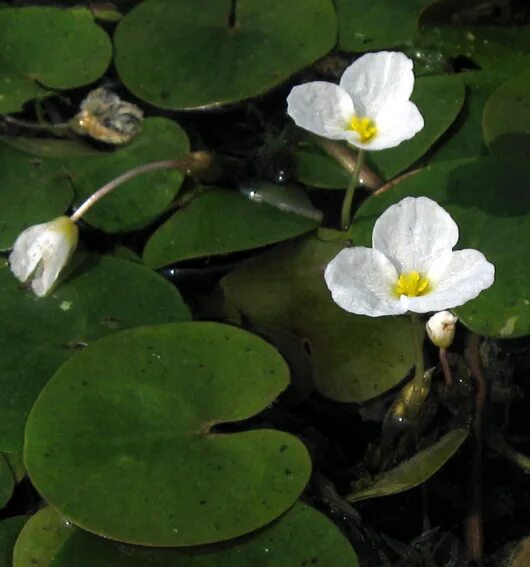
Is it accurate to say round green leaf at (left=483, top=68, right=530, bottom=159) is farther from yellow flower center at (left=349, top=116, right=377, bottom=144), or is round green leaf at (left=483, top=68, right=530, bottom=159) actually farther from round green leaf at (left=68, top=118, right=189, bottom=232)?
round green leaf at (left=68, top=118, right=189, bottom=232)

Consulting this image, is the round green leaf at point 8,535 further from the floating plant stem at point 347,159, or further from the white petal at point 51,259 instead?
the floating plant stem at point 347,159

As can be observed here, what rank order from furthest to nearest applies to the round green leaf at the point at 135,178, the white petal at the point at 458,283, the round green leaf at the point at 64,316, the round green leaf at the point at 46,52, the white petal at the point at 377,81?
the round green leaf at the point at 46,52
the round green leaf at the point at 135,178
the white petal at the point at 377,81
the round green leaf at the point at 64,316
the white petal at the point at 458,283

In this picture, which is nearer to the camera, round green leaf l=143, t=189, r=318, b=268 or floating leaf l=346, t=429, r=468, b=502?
floating leaf l=346, t=429, r=468, b=502

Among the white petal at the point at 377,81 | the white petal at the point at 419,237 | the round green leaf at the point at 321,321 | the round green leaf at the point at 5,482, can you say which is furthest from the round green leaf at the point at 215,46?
the round green leaf at the point at 5,482

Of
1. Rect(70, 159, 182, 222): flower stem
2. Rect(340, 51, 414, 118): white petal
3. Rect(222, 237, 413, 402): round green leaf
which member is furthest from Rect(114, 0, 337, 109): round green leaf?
Rect(222, 237, 413, 402): round green leaf

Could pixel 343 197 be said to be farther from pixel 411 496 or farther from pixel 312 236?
pixel 411 496

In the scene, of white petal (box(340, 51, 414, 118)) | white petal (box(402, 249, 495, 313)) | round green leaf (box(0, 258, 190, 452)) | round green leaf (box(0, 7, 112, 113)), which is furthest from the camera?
round green leaf (box(0, 7, 112, 113))

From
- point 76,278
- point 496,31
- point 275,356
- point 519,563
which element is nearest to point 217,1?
point 496,31
